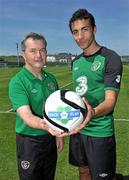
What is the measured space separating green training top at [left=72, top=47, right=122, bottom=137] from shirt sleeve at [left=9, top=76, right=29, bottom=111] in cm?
79

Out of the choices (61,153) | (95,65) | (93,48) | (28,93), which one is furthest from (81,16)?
(61,153)

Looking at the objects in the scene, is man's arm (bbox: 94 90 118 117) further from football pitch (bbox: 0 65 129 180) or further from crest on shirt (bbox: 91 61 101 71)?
football pitch (bbox: 0 65 129 180)

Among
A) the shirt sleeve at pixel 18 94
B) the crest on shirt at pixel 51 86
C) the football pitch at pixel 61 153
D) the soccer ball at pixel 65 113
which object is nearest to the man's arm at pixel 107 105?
the soccer ball at pixel 65 113

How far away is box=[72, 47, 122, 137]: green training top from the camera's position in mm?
4855

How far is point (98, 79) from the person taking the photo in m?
5.00

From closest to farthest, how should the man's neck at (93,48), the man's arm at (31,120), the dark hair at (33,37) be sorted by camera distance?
the man's arm at (31,120), the dark hair at (33,37), the man's neck at (93,48)

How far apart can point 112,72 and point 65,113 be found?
0.94 meters

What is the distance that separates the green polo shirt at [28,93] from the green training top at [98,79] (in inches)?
17.8

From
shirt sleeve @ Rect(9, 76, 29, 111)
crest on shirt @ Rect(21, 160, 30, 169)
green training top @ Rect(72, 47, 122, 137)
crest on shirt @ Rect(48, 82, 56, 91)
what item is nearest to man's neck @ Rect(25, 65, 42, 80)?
crest on shirt @ Rect(48, 82, 56, 91)

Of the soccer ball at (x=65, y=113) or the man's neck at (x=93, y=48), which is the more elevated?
the man's neck at (x=93, y=48)

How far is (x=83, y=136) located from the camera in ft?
17.3

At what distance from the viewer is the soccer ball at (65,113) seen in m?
4.24

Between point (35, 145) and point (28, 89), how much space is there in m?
0.73

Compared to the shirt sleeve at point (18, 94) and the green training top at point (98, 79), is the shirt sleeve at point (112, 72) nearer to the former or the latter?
the green training top at point (98, 79)
